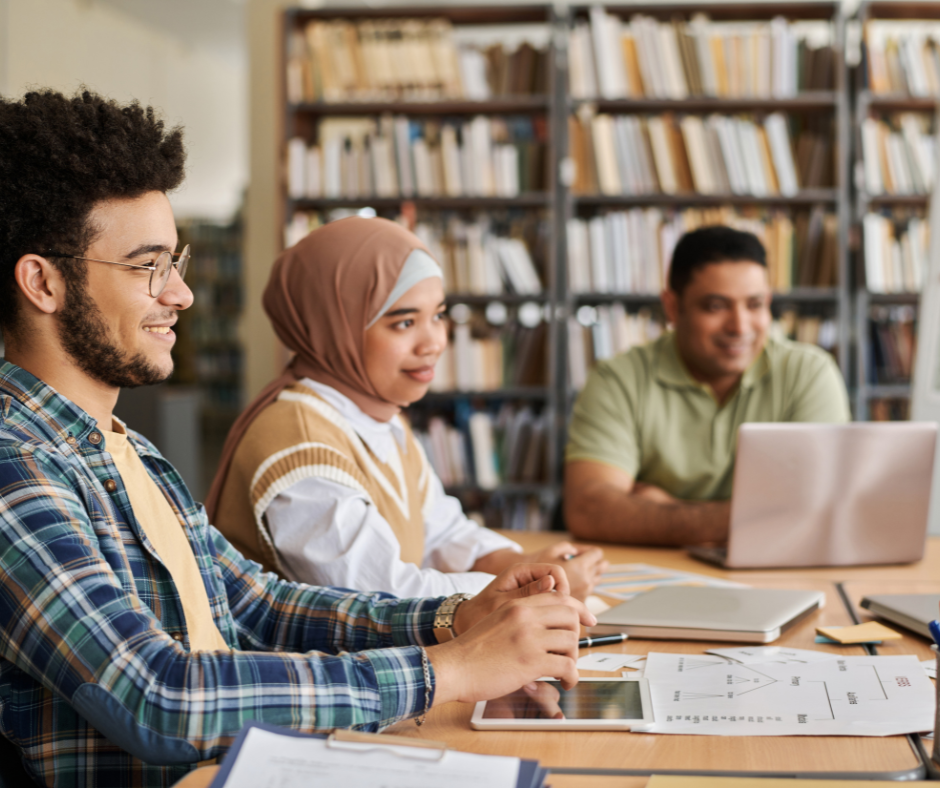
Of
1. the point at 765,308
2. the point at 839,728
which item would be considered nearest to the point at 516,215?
the point at 765,308

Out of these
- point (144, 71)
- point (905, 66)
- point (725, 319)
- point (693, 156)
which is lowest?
point (725, 319)

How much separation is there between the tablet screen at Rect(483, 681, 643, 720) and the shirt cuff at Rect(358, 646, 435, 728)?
91 millimetres

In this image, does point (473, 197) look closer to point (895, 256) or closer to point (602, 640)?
point (895, 256)

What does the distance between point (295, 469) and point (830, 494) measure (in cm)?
88

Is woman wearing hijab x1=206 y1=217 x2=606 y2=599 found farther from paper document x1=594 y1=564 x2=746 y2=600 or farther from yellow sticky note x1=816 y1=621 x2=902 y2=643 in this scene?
yellow sticky note x1=816 y1=621 x2=902 y2=643

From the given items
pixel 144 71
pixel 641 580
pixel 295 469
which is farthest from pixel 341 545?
pixel 144 71

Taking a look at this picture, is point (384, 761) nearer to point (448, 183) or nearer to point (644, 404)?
point (644, 404)

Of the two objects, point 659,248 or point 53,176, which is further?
point 659,248

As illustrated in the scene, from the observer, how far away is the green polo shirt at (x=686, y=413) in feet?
6.79

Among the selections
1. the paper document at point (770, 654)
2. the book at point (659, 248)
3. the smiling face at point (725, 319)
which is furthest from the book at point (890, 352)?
the paper document at point (770, 654)

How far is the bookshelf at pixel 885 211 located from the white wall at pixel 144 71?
8.52ft

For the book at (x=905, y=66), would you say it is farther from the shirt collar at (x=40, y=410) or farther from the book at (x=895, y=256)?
the shirt collar at (x=40, y=410)

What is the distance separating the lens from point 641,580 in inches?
59.1

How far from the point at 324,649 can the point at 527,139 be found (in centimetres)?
290
